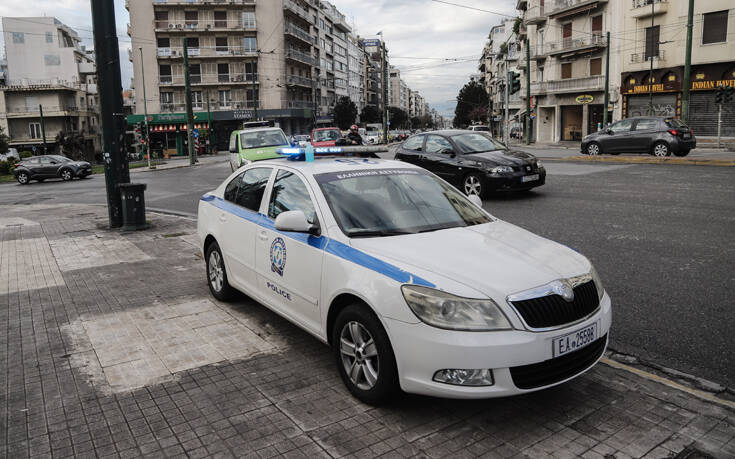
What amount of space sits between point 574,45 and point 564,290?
4974 centimetres

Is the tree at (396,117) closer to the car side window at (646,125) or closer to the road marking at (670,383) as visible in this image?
the car side window at (646,125)

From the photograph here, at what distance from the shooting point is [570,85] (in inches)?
1922

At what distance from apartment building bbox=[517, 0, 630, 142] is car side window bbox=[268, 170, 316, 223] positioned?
4475 cm

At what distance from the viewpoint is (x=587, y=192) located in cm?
1305

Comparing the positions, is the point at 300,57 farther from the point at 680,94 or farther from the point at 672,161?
the point at 672,161

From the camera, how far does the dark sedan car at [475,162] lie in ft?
40.3

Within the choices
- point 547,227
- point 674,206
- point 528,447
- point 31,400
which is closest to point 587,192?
point 674,206

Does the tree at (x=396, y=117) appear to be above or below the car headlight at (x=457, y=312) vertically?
above

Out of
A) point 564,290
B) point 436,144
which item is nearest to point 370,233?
point 564,290

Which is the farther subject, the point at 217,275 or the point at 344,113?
the point at 344,113

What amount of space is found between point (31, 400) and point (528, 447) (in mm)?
3279

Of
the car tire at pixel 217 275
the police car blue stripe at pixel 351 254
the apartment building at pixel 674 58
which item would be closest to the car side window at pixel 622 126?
the apartment building at pixel 674 58

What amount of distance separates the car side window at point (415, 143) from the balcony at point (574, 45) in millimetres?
37467

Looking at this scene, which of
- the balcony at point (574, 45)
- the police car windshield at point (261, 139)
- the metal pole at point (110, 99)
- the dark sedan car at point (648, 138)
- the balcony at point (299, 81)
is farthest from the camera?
the balcony at point (299, 81)
